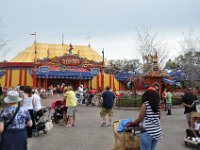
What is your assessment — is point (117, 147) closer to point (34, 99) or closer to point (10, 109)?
point (10, 109)

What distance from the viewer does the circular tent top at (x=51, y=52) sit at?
5021 cm

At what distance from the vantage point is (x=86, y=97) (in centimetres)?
2562

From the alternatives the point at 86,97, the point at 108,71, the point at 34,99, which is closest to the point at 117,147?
the point at 34,99

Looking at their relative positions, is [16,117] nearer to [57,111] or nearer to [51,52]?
[57,111]

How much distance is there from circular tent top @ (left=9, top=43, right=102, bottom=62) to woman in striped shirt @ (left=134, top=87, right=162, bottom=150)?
145 ft

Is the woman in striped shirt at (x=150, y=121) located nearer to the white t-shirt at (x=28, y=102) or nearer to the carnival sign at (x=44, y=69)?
the white t-shirt at (x=28, y=102)

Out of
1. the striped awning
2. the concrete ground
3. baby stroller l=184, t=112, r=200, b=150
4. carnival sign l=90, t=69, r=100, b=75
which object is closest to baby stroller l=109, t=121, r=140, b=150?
the concrete ground

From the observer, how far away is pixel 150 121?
5.57m

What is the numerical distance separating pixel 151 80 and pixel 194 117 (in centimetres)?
1765

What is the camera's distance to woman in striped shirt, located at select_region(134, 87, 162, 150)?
5539 millimetres

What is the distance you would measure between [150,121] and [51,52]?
161ft

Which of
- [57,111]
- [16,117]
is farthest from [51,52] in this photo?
[16,117]

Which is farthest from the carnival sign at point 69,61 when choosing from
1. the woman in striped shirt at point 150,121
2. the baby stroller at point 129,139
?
the woman in striped shirt at point 150,121

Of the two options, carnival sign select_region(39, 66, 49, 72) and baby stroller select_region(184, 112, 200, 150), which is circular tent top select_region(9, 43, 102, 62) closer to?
carnival sign select_region(39, 66, 49, 72)
